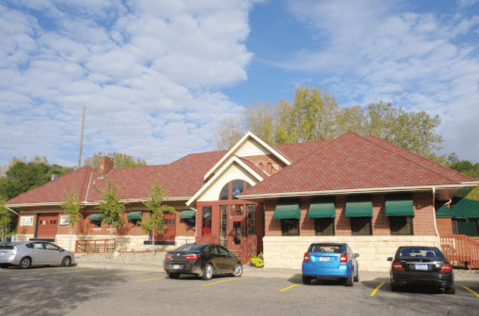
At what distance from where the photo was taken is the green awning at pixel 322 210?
18781 millimetres

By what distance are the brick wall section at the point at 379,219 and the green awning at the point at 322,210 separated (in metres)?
2.04

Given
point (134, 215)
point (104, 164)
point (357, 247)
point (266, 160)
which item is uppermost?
point (104, 164)

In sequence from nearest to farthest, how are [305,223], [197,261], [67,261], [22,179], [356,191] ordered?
1. [197,261]
2. [356,191]
3. [305,223]
4. [67,261]
5. [22,179]

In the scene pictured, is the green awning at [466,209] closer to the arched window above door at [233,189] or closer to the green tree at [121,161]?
the arched window above door at [233,189]

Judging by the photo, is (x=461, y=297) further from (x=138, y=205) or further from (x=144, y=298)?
(x=138, y=205)

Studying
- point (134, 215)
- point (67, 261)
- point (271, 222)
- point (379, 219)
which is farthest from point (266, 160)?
point (67, 261)

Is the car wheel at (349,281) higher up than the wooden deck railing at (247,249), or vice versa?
the wooden deck railing at (247,249)

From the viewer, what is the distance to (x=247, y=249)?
21750 mm

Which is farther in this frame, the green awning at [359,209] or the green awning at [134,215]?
the green awning at [134,215]

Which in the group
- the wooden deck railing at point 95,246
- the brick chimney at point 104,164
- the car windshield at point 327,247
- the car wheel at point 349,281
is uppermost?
the brick chimney at point 104,164

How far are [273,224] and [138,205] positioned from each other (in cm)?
1384

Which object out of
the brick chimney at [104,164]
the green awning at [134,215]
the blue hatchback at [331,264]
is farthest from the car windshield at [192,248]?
the brick chimney at [104,164]

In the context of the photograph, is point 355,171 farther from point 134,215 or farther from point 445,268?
point 134,215

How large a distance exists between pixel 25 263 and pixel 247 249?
38.4 ft
